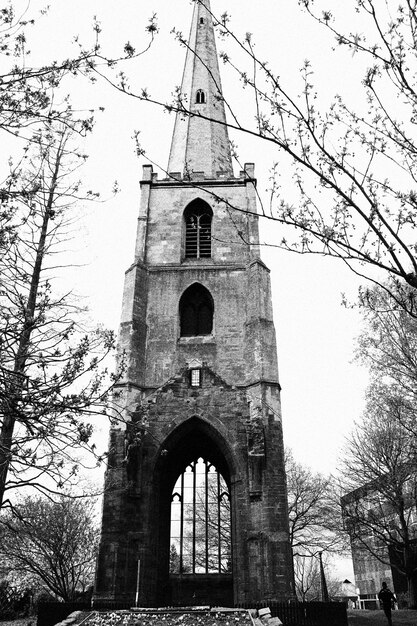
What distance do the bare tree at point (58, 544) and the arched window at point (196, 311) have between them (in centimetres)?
745

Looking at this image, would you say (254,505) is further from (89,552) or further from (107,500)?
(89,552)

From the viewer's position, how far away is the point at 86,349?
6.27 metres

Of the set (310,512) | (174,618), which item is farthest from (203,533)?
(174,618)

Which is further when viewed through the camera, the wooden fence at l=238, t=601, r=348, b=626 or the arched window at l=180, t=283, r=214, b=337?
the arched window at l=180, t=283, r=214, b=337

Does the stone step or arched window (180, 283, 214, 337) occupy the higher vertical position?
arched window (180, 283, 214, 337)

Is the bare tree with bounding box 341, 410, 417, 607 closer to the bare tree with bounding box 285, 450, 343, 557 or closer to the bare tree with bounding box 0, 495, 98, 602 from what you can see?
the bare tree with bounding box 285, 450, 343, 557

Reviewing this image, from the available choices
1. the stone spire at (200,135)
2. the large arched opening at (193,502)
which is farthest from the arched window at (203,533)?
the stone spire at (200,135)

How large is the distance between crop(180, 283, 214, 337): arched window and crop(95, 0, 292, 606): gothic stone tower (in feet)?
0.13

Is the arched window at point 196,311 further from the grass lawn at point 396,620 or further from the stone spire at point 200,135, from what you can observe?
the grass lawn at point 396,620

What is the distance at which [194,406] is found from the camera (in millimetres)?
16438

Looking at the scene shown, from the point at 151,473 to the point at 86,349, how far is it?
10063 millimetres

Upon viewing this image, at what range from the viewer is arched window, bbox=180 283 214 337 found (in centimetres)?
1886

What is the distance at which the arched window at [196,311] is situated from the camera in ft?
61.9

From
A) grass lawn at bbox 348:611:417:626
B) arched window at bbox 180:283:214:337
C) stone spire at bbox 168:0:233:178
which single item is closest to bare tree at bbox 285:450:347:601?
grass lawn at bbox 348:611:417:626
